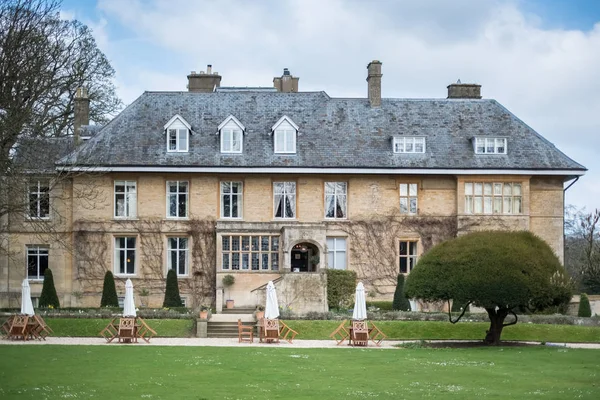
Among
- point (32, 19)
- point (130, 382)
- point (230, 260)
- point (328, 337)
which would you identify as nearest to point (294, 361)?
point (130, 382)

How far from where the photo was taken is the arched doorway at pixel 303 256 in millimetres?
42938

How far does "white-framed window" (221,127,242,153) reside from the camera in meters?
42.7

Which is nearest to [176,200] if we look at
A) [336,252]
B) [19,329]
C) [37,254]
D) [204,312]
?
[37,254]

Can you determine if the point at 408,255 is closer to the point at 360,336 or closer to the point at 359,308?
the point at 359,308

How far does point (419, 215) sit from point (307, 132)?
643cm

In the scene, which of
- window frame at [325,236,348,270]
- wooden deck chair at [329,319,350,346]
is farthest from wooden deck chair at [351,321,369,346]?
window frame at [325,236,348,270]

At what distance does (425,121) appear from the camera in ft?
147

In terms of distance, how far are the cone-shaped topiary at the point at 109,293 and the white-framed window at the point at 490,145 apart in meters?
17.4

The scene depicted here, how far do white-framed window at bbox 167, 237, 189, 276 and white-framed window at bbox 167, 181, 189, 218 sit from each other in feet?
3.71

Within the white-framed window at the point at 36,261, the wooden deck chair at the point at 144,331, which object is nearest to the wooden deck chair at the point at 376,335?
the wooden deck chair at the point at 144,331

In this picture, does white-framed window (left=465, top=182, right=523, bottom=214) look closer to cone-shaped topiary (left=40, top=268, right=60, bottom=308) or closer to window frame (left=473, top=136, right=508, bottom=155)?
window frame (left=473, top=136, right=508, bottom=155)

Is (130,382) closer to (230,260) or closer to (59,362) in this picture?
(59,362)

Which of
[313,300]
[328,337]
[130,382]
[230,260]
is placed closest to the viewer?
[130,382]

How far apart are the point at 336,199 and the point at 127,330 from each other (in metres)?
15.4
